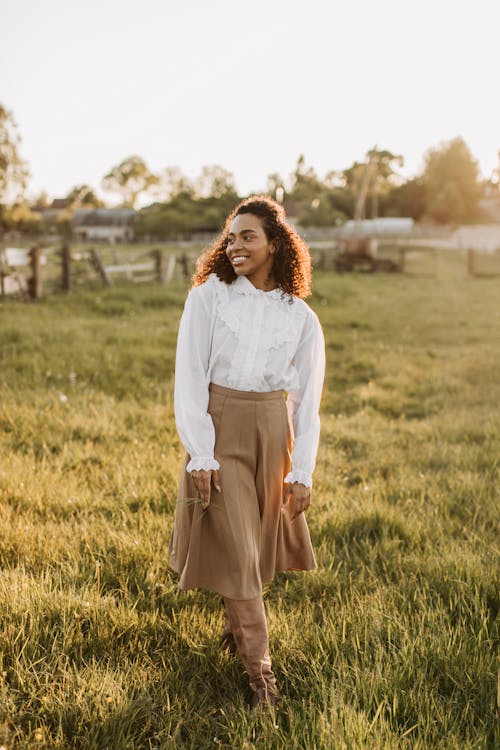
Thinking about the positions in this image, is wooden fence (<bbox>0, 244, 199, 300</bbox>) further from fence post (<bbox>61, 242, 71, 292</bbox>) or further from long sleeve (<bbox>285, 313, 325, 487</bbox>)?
long sleeve (<bbox>285, 313, 325, 487</bbox>)

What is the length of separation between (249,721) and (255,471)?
98 centimetres

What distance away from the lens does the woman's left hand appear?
9.10ft

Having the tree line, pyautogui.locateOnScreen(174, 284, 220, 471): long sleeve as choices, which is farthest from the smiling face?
the tree line

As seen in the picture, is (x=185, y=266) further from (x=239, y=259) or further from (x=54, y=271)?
(x=239, y=259)

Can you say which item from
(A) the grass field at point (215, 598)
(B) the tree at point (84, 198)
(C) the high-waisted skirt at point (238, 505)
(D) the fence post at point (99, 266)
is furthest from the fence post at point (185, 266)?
(B) the tree at point (84, 198)

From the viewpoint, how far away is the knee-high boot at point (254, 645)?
2.64 meters

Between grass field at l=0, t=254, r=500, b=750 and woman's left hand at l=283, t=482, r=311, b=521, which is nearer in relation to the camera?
grass field at l=0, t=254, r=500, b=750

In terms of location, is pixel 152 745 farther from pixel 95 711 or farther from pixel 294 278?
pixel 294 278

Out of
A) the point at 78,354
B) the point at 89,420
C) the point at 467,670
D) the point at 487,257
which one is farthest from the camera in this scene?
the point at 487,257

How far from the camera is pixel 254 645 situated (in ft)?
8.72

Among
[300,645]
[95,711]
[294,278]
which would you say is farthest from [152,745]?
[294,278]

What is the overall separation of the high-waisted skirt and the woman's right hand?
28mm

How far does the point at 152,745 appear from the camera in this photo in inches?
97.6

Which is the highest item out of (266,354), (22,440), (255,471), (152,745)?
(266,354)
